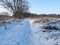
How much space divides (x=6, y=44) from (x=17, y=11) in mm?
22872

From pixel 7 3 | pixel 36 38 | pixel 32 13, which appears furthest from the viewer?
pixel 7 3

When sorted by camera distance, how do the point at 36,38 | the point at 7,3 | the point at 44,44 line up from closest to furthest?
the point at 44,44
the point at 36,38
the point at 7,3

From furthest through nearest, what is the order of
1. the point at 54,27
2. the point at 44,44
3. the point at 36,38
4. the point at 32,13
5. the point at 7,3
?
the point at 7,3 → the point at 32,13 → the point at 54,27 → the point at 36,38 → the point at 44,44

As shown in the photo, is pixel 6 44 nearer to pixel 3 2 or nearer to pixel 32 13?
pixel 32 13

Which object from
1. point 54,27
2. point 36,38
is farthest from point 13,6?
point 36,38

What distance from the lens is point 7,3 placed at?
34.5m

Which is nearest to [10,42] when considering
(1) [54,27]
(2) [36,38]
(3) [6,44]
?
(3) [6,44]

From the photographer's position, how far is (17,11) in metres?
32.0

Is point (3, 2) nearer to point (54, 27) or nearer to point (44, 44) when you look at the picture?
point (54, 27)

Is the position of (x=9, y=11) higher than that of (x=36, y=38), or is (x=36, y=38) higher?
(x=36, y=38)

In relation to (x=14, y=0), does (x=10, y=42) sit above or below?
above

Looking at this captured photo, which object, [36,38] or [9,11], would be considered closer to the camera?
[36,38]

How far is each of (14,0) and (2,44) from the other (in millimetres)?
24867

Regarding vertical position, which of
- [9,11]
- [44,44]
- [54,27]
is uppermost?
[44,44]
